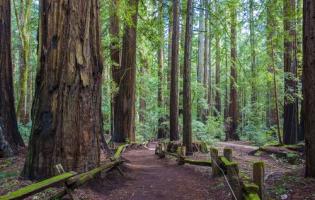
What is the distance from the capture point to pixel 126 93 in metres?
16.1

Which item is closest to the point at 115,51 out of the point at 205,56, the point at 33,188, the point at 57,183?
the point at 57,183

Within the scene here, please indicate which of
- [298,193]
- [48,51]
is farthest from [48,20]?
[298,193]

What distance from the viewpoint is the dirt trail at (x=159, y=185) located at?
21.7ft

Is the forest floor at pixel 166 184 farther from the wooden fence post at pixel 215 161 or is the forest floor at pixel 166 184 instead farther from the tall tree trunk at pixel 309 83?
the tall tree trunk at pixel 309 83

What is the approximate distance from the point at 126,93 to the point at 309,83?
1087 centimetres

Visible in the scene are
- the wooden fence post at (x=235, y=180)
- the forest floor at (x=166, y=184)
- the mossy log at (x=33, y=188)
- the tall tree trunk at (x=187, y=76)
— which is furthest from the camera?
the tall tree trunk at (x=187, y=76)

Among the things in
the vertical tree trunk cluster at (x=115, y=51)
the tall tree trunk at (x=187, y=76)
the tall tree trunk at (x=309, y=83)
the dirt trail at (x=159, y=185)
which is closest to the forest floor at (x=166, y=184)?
the dirt trail at (x=159, y=185)

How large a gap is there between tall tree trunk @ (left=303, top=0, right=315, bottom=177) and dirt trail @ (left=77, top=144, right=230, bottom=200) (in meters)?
1.65

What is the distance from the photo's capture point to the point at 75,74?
6.73 metres

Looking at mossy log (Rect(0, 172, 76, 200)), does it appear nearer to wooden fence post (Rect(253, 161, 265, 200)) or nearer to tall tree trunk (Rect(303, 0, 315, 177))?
wooden fence post (Rect(253, 161, 265, 200))

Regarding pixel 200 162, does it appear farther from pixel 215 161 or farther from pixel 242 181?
pixel 242 181

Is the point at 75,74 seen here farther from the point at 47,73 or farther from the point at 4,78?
the point at 4,78

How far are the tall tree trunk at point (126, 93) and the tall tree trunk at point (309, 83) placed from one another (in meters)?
10.6

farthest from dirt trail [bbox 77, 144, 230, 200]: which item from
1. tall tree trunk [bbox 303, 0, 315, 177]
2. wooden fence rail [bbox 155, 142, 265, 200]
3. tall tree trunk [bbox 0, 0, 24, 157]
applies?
tall tree trunk [bbox 0, 0, 24, 157]
